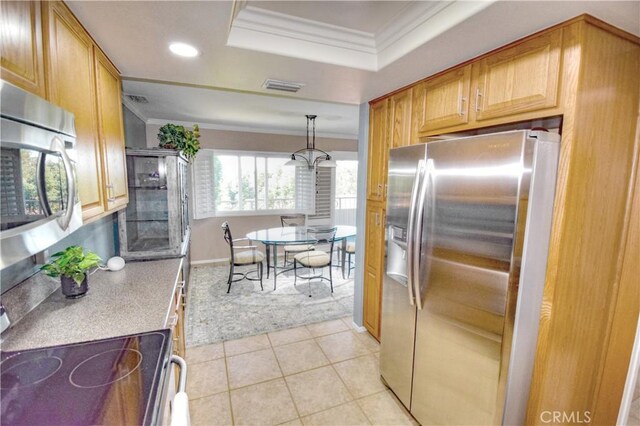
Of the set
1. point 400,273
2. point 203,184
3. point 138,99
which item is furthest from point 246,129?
point 400,273

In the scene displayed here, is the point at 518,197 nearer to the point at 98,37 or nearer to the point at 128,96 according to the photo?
the point at 98,37

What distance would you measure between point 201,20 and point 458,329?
6.41 ft

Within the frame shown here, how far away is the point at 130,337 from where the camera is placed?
1179mm

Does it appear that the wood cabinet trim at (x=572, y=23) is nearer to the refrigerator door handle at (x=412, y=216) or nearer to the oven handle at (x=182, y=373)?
the refrigerator door handle at (x=412, y=216)

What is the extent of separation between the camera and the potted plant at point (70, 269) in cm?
152

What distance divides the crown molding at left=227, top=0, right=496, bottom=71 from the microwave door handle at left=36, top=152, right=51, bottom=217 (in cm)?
107

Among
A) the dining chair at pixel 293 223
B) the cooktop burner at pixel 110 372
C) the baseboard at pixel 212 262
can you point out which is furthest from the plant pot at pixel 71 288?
the baseboard at pixel 212 262

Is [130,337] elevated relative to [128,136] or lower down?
lower down

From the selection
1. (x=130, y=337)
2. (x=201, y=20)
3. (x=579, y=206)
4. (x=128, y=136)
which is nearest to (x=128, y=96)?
(x=128, y=136)

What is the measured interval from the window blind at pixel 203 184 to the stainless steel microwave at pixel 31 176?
13.1ft

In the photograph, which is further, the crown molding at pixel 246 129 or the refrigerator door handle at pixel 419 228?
the crown molding at pixel 246 129

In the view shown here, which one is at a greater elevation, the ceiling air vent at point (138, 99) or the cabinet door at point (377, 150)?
the ceiling air vent at point (138, 99)

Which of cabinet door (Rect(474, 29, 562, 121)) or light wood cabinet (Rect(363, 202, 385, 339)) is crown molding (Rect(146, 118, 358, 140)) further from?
cabinet door (Rect(474, 29, 562, 121))

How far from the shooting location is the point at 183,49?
1.68 metres
